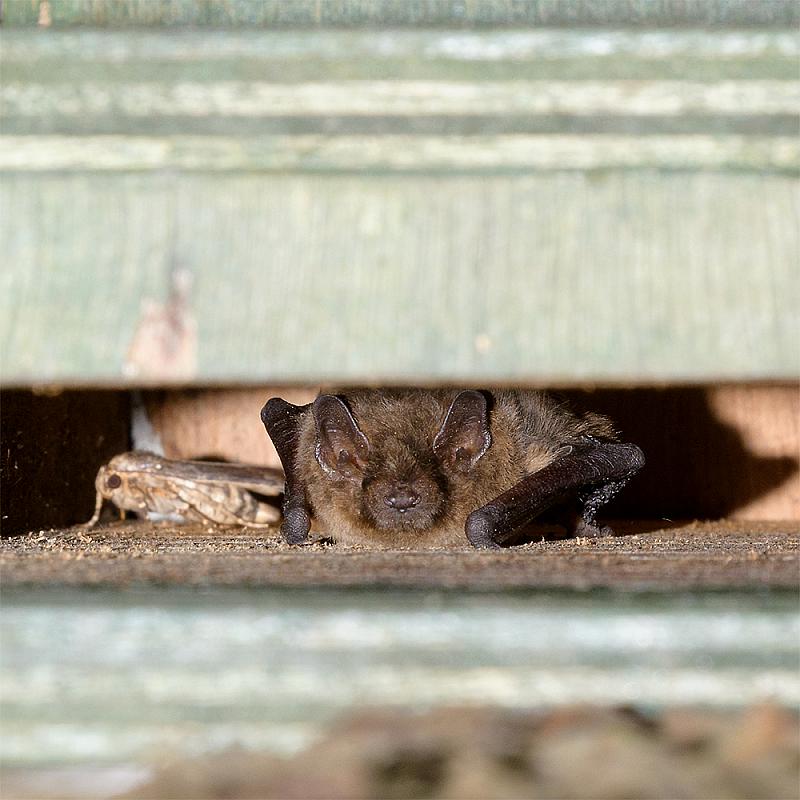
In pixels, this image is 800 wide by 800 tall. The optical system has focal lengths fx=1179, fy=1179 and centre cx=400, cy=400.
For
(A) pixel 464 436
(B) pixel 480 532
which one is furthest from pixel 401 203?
(A) pixel 464 436

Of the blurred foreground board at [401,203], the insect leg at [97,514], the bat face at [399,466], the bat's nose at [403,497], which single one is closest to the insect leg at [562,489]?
the bat face at [399,466]

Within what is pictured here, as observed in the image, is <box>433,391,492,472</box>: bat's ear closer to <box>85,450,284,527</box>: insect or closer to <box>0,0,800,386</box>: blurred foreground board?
<box>85,450,284,527</box>: insect

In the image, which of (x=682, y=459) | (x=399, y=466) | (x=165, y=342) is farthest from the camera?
(x=682, y=459)

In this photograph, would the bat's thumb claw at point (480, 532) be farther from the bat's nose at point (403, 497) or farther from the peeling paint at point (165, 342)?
the peeling paint at point (165, 342)

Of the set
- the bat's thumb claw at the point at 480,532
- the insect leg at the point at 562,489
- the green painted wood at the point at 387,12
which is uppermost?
the green painted wood at the point at 387,12

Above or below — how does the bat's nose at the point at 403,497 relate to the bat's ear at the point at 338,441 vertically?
below

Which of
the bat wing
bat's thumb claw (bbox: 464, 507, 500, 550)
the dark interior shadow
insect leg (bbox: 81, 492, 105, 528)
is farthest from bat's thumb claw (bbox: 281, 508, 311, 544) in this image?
the dark interior shadow

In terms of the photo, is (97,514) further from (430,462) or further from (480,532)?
(480,532)
